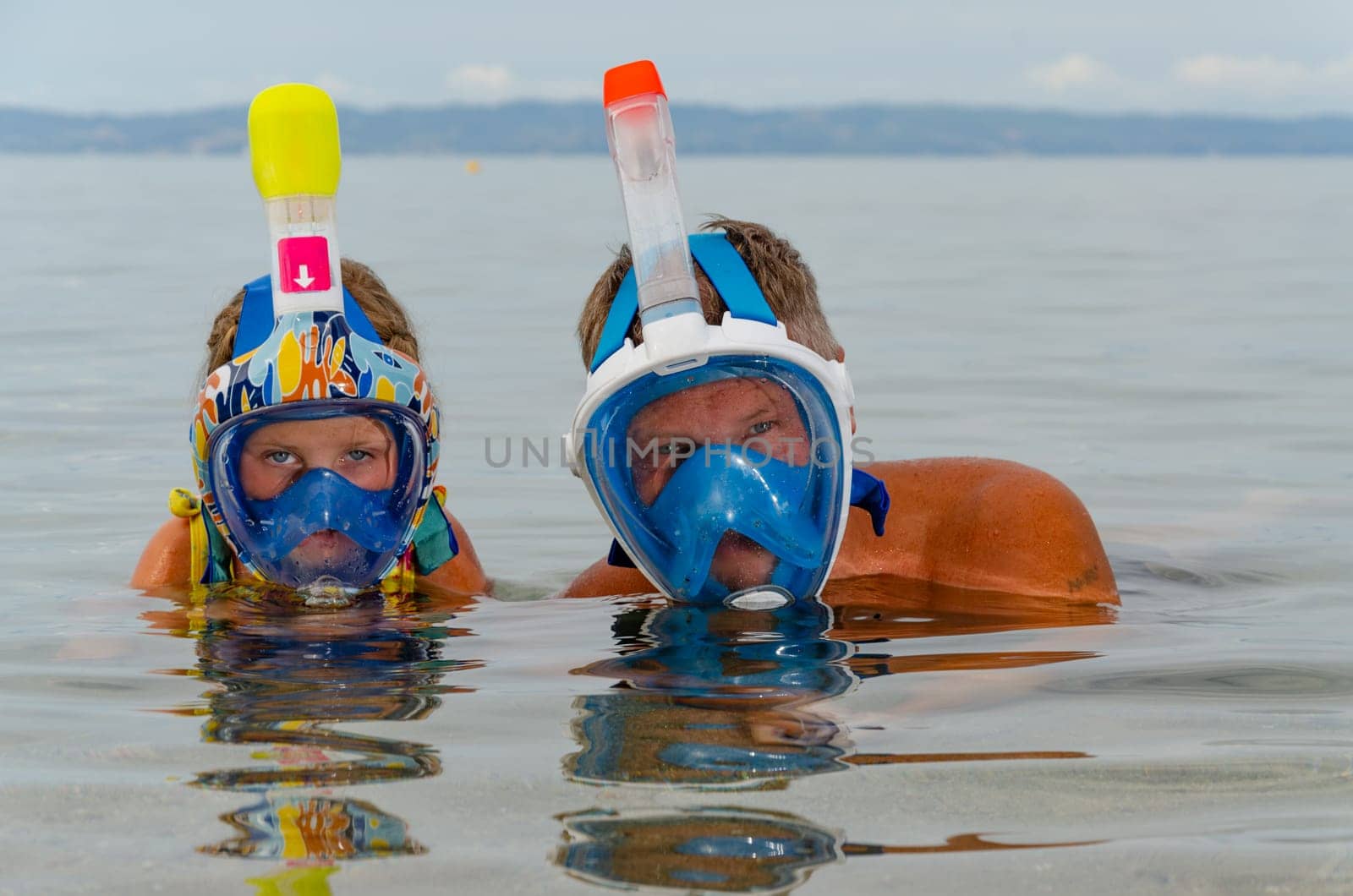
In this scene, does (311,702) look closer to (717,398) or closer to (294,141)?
(717,398)

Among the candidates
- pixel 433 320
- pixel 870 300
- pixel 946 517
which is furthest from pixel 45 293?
pixel 946 517

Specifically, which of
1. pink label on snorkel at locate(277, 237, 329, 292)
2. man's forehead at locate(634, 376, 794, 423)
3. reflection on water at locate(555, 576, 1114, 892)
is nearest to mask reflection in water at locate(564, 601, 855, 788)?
reflection on water at locate(555, 576, 1114, 892)

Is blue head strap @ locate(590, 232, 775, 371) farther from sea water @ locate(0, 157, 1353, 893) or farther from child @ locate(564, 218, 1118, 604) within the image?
sea water @ locate(0, 157, 1353, 893)

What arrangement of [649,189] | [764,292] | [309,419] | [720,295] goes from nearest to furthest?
[649,189], [720,295], [764,292], [309,419]

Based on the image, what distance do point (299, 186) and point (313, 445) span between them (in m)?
0.66

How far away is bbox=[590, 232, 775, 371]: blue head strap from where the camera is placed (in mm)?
3865

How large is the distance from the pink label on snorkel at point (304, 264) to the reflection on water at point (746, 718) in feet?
3.83

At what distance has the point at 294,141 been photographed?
3943mm

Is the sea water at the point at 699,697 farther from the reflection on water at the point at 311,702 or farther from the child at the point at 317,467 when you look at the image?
the child at the point at 317,467

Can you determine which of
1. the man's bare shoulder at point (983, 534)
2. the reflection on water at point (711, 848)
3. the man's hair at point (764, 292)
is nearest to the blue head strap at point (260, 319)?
the man's hair at point (764, 292)

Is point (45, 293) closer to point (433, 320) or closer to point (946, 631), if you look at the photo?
point (433, 320)

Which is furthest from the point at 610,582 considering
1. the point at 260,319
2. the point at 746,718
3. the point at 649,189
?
the point at 746,718

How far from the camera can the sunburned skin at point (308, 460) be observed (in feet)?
13.7

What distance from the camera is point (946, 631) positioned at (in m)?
3.76
